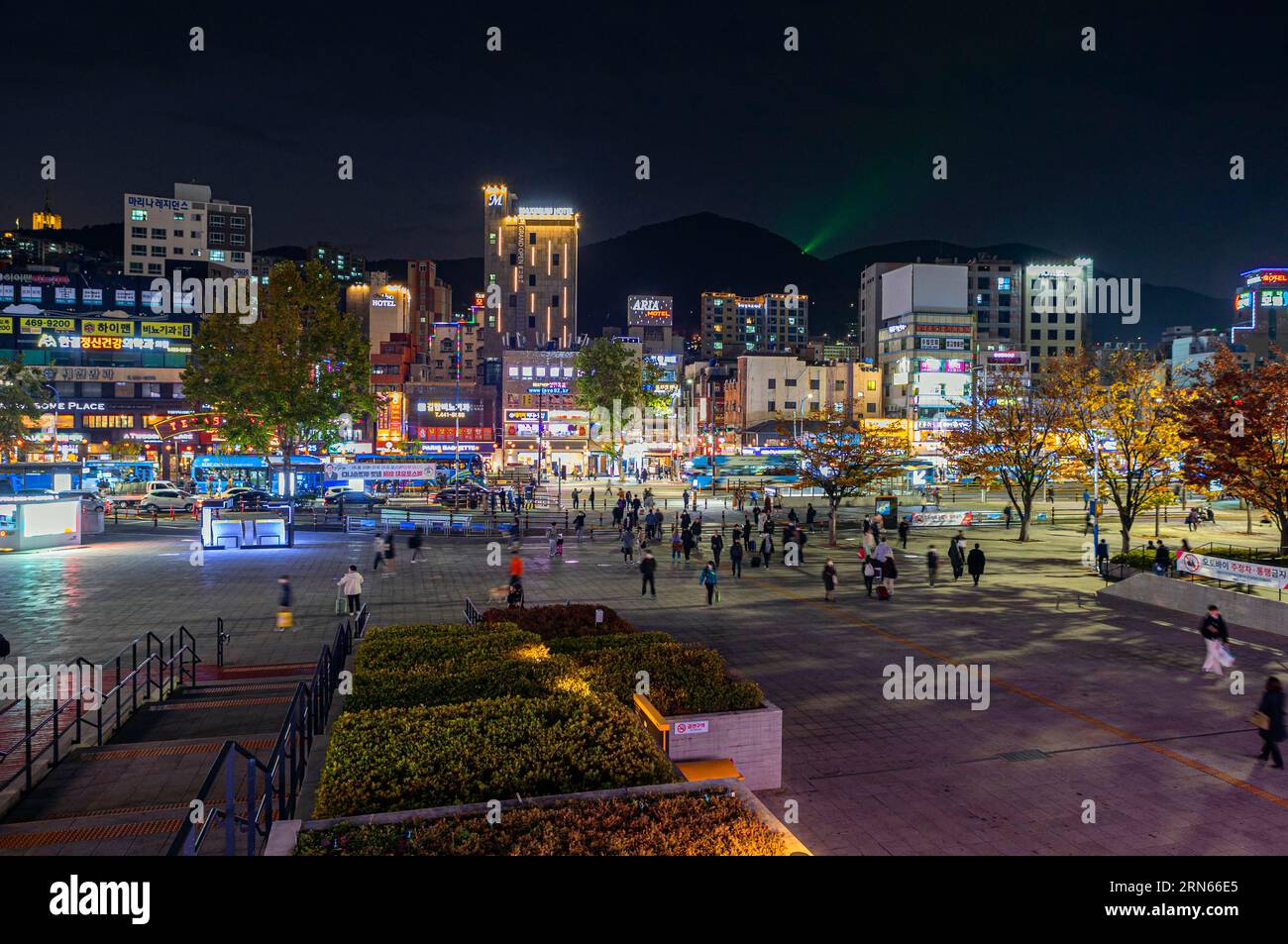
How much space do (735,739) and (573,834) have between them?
4.03 meters

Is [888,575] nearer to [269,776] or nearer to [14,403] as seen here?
[269,776]

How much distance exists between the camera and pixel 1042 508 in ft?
177

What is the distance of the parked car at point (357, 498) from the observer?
49.5 metres

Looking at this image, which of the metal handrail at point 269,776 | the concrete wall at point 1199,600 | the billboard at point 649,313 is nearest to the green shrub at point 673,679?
the metal handrail at point 269,776

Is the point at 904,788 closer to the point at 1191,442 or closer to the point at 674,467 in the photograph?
the point at 1191,442

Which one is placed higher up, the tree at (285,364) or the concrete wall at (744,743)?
the tree at (285,364)

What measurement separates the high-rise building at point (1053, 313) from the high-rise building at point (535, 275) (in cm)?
7073

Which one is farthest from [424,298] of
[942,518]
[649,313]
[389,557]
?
[389,557]

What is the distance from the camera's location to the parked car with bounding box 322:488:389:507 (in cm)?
4953

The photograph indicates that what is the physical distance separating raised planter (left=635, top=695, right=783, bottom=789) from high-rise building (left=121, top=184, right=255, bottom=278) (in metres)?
123

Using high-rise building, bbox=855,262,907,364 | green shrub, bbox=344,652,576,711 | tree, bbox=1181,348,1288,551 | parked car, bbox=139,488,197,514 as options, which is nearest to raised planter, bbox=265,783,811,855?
green shrub, bbox=344,652,576,711

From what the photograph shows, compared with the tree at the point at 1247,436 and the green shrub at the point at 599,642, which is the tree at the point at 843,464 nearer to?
the tree at the point at 1247,436
